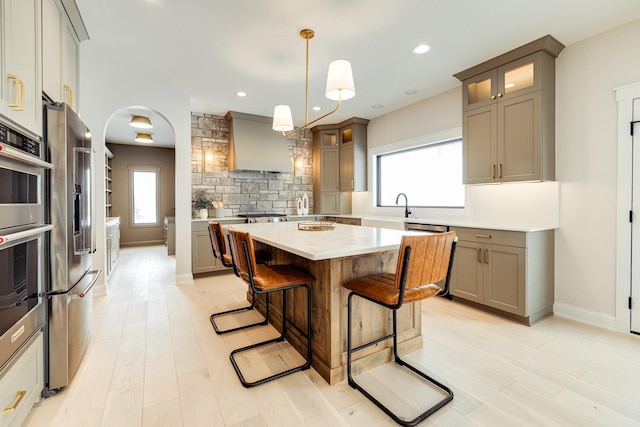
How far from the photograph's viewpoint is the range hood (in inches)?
193

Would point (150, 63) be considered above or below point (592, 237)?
above

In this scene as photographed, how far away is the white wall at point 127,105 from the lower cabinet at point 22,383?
2362 millimetres

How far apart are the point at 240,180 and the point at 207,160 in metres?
0.65

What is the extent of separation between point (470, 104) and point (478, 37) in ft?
2.76

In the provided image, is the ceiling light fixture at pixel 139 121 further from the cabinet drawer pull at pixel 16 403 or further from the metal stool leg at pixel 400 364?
the metal stool leg at pixel 400 364

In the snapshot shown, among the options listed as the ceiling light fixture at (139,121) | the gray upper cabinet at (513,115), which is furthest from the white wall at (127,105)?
the gray upper cabinet at (513,115)

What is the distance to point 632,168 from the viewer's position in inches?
99.5

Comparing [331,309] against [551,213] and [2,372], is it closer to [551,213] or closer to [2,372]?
[2,372]

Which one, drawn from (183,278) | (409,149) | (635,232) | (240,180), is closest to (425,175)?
(409,149)

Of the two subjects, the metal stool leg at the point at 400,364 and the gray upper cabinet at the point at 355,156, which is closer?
the metal stool leg at the point at 400,364

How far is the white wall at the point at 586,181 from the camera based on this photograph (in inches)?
104

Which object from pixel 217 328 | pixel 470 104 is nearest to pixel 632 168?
pixel 470 104

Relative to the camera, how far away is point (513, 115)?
3.01m

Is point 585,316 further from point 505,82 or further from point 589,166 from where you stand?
point 505,82
